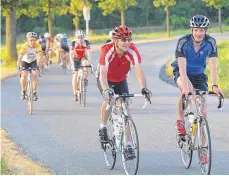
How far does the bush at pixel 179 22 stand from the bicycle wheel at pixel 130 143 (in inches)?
3325

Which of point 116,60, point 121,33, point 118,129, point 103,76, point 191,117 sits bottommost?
point 118,129

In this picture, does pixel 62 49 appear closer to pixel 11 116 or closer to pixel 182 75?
pixel 11 116

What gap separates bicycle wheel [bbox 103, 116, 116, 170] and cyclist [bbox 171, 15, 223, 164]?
2.79 ft

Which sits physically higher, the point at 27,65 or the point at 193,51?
the point at 193,51

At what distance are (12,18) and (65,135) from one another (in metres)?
26.2

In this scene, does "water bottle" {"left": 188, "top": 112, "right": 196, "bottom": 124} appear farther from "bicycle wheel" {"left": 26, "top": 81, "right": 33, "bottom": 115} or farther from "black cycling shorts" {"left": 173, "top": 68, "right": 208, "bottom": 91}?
"bicycle wheel" {"left": 26, "top": 81, "right": 33, "bottom": 115}

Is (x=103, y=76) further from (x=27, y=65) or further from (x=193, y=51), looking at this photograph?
(x=27, y=65)

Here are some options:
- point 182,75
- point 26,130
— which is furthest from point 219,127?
point 182,75

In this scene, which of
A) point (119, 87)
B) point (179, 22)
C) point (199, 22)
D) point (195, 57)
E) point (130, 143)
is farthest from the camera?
point (179, 22)

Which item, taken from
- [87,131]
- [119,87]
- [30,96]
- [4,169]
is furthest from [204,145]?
[30,96]

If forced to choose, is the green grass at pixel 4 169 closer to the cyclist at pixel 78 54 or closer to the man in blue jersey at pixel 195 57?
the man in blue jersey at pixel 195 57

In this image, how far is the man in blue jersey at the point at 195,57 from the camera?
9703 millimetres

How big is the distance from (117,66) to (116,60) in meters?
0.14

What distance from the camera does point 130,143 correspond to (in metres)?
9.51
